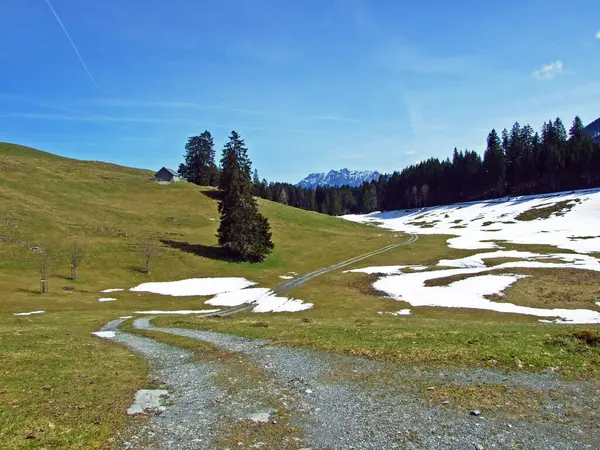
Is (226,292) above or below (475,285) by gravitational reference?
above

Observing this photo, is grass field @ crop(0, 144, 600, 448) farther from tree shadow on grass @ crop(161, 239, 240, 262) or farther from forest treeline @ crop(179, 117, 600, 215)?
forest treeline @ crop(179, 117, 600, 215)

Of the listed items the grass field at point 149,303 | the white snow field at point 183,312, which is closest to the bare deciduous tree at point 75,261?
the grass field at point 149,303

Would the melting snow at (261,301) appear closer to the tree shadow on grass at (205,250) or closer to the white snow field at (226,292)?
the white snow field at (226,292)

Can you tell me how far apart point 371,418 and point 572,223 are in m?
112

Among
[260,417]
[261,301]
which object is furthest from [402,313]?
[260,417]

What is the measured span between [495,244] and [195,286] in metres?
60.9

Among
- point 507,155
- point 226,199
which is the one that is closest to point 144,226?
point 226,199

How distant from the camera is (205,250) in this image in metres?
79.2

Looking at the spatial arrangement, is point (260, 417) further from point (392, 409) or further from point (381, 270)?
point (381, 270)

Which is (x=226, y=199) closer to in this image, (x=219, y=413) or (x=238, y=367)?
(x=238, y=367)

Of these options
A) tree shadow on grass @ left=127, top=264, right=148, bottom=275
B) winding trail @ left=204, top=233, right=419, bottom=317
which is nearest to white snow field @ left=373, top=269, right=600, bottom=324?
winding trail @ left=204, top=233, right=419, bottom=317

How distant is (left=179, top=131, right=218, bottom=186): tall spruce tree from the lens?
157500 mm

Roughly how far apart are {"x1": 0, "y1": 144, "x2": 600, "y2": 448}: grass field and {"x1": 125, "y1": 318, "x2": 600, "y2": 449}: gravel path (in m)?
1.69

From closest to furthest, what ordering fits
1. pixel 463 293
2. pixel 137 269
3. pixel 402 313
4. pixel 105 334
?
1. pixel 105 334
2. pixel 402 313
3. pixel 463 293
4. pixel 137 269
